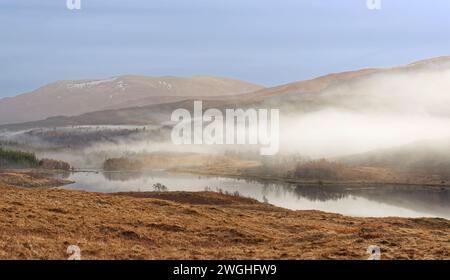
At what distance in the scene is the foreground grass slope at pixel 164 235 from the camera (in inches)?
970

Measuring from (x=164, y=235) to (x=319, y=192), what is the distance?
142 meters

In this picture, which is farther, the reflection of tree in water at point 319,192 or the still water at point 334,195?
the reflection of tree in water at point 319,192

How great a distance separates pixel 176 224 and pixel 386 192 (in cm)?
15393

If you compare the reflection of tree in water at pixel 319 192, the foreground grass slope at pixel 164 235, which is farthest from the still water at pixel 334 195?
the foreground grass slope at pixel 164 235

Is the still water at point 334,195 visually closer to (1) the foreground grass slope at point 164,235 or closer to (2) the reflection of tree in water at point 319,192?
(2) the reflection of tree in water at point 319,192

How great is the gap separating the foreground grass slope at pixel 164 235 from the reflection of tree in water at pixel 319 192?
107 metres

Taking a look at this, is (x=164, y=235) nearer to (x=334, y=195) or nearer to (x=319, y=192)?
(x=334, y=195)

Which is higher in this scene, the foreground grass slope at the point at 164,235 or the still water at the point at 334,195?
the foreground grass slope at the point at 164,235

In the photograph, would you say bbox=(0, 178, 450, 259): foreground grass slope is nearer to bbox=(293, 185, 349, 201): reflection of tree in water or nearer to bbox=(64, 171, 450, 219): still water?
bbox=(64, 171, 450, 219): still water

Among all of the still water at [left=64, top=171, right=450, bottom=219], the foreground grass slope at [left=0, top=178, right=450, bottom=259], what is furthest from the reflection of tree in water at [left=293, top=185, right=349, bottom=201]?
the foreground grass slope at [left=0, top=178, right=450, bottom=259]

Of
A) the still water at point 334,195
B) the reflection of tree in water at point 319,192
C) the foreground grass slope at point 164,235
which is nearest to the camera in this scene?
the foreground grass slope at point 164,235
